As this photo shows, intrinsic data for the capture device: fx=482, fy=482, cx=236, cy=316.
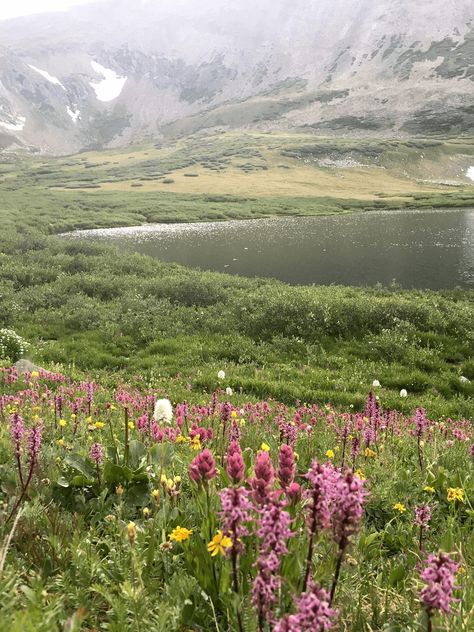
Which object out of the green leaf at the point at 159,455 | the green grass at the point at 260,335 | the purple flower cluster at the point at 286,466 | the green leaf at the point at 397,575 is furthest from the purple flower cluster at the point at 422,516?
the green grass at the point at 260,335

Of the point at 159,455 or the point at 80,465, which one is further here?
the point at 159,455

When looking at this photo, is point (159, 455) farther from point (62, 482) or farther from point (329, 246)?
point (329, 246)

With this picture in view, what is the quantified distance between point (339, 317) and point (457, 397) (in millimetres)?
7169

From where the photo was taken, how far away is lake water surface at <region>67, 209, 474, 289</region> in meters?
40.7

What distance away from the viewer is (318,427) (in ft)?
28.8

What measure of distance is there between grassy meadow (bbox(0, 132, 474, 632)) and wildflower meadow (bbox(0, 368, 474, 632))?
16 mm

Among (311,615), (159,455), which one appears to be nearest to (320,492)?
(311,615)

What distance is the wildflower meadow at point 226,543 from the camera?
1996 millimetres

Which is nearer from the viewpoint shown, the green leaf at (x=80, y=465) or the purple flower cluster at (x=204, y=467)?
the purple flower cluster at (x=204, y=467)

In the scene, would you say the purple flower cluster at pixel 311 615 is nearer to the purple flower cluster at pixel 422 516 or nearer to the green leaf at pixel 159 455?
the purple flower cluster at pixel 422 516

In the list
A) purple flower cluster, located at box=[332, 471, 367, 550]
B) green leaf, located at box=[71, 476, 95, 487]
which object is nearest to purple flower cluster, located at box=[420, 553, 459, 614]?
purple flower cluster, located at box=[332, 471, 367, 550]

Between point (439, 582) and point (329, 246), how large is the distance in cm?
5513

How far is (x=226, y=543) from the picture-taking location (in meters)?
2.14

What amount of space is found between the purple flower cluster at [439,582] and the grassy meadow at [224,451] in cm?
1
